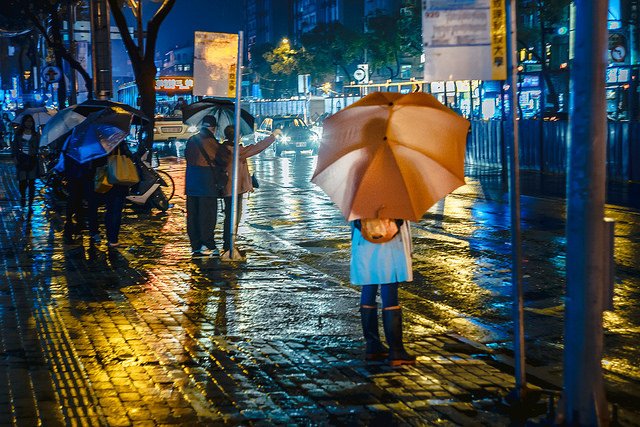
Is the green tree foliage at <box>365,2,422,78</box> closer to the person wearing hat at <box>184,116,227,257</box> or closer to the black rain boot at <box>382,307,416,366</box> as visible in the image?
the person wearing hat at <box>184,116,227,257</box>

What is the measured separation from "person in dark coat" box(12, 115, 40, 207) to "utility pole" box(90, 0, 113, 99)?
1790 millimetres

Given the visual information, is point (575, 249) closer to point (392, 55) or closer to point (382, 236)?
point (382, 236)

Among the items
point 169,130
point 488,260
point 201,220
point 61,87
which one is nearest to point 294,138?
point 169,130

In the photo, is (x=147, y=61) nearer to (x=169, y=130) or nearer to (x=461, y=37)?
(x=461, y=37)

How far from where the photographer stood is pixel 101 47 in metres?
21.3

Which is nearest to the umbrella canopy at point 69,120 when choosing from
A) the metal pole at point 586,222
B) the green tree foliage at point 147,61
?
the green tree foliage at point 147,61

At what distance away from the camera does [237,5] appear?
6491 inches

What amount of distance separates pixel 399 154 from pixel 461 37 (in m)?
0.95

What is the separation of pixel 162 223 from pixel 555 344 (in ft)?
33.5

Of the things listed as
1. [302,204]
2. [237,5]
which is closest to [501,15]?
[302,204]

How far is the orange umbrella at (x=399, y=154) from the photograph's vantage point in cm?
668

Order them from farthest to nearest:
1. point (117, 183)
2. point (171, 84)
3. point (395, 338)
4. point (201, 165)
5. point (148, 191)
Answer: point (171, 84) < point (148, 191) < point (117, 183) < point (201, 165) < point (395, 338)

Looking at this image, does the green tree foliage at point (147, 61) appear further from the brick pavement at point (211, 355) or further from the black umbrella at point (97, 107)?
the brick pavement at point (211, 355)

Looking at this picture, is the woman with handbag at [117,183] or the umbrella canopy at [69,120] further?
the umbrella canopy at [69,120]
